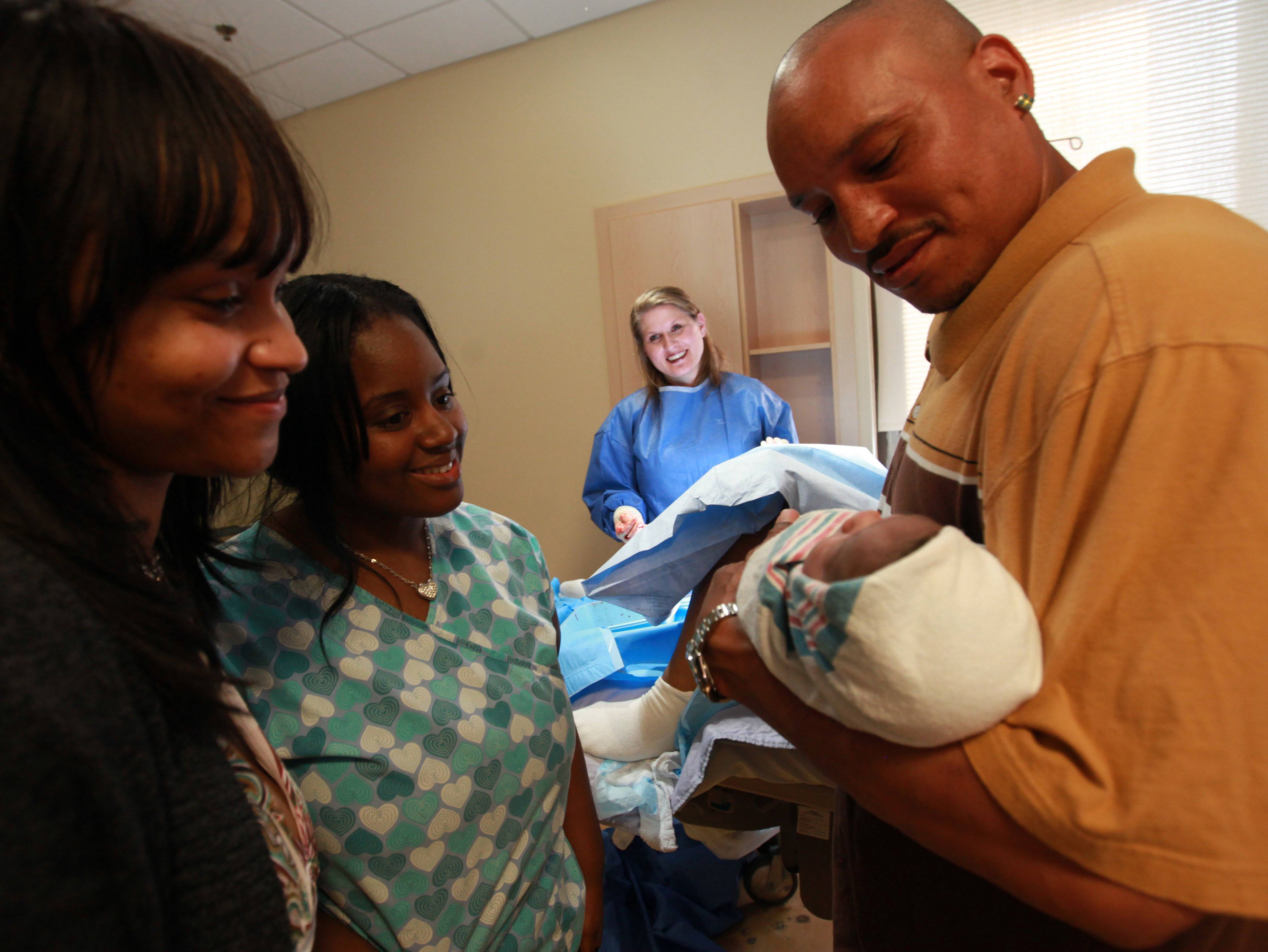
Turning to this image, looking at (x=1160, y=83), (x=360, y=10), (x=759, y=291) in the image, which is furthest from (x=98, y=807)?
(x=360, y=10)

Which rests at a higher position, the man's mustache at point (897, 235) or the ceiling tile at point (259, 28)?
the ceiling tile at point (259, 28)

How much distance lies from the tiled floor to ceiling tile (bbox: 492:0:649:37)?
329 cm

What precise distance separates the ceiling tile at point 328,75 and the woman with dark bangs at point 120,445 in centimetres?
320

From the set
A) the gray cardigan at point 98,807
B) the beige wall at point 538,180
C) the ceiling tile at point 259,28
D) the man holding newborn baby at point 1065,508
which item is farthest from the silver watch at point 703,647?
the ceiling tile at point 259,28

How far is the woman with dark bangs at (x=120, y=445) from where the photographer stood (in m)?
0.38

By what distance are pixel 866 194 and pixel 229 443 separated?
662mm

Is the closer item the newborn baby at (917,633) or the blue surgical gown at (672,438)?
the newborn baby at (917,633)

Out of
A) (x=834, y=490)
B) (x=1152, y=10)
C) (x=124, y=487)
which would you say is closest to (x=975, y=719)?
(x=124, y=487)

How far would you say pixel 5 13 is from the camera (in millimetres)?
457

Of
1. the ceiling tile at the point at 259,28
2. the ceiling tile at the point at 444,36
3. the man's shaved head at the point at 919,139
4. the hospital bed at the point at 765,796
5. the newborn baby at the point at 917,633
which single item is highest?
the ceiling tile at the point at 444,36

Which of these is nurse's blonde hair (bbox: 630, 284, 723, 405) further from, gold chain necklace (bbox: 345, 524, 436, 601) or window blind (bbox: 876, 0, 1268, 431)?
gold chain necklace (bbox: 345, 524, 436, 601)

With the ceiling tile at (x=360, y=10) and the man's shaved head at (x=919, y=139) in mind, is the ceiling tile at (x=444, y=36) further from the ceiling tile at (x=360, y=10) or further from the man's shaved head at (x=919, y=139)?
the man's shaved head at (x=919, y=139)

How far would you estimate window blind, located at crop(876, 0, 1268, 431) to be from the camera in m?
2.18

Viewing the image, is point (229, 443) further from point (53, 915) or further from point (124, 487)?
point (53, 915)
